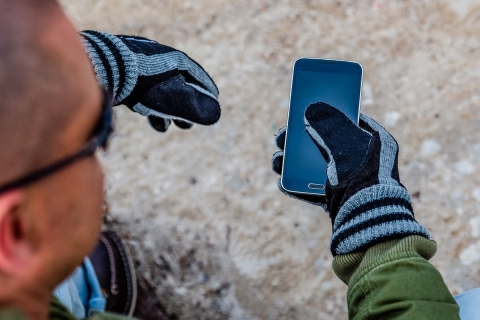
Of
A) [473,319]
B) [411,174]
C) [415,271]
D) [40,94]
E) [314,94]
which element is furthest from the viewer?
[411,174]

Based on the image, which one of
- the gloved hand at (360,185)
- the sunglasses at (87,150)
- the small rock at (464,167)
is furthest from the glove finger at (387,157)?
the sunglasses at (87,150)

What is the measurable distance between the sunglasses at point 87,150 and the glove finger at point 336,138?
1.95ft

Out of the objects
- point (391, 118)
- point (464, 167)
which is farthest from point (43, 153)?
point (464, 167)

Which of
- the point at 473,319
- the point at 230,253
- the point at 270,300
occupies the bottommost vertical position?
the point at 270,300

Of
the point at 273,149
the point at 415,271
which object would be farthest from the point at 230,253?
the point at 415,271

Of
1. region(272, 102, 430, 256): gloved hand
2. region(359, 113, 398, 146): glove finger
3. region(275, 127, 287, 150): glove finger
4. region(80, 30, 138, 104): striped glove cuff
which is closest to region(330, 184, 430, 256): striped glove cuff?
region(272, 102, 430, 256): gloved hand

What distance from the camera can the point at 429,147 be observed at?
1423 millimetres

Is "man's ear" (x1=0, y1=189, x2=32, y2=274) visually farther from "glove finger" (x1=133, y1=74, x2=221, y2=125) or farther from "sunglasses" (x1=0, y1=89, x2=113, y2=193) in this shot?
"glove finger" (x1=133, y1=74, x2=221, y2=125)

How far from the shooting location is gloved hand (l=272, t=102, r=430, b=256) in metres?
0.94

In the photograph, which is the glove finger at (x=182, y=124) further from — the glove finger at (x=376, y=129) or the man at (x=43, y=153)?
the man at (x=43, y=153)

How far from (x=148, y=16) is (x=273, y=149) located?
65cm

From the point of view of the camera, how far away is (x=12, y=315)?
1.78 feet

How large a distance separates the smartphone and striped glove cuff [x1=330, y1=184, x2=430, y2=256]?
25 centimetres

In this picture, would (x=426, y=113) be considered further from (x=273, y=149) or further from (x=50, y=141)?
(x=50, y=141)
